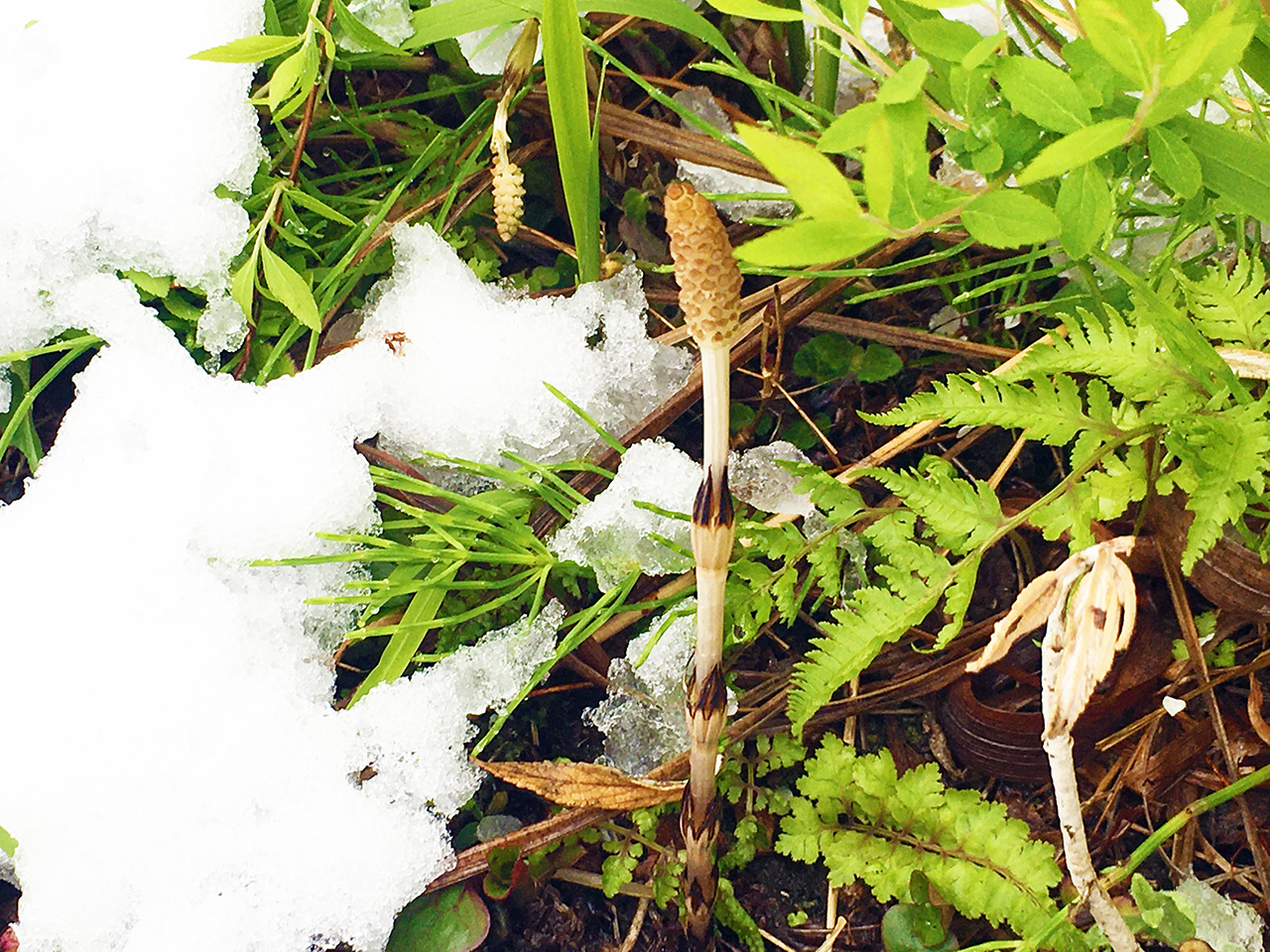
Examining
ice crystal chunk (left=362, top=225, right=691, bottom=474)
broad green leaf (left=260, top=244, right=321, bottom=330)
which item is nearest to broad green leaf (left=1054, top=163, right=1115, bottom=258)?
ice crystal chunk (left=362, top=225, right=691, bottom=474)

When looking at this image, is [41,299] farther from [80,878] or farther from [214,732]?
[80,878]

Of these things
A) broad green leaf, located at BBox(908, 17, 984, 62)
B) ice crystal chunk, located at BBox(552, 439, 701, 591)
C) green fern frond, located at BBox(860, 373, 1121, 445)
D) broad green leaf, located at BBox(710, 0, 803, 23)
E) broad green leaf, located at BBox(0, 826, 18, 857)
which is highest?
broad green leaf, located at BBox(710, 0, 803, 23)

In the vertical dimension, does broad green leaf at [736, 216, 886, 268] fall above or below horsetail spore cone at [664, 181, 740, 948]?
above

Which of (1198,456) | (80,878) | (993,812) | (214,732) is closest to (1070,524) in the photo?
(1198,456)

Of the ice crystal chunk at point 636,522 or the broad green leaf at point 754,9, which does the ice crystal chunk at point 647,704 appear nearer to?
the ice crystal chunk at point 636,522

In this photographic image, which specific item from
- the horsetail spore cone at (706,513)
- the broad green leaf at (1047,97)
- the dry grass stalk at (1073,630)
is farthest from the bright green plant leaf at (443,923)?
the broad green leaf at (1047,97)

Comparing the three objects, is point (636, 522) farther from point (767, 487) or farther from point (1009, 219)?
point (1009, 219)

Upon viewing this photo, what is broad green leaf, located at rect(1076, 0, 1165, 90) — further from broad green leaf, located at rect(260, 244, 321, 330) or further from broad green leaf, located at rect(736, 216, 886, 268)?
broad green leaf, located at rect(260, 244, 321, 330)
